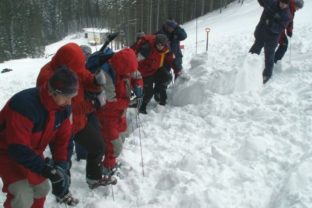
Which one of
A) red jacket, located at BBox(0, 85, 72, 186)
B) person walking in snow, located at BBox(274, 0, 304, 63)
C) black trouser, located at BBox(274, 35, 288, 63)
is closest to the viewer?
red jacket, located at BBox(0, 85, 72, 186)

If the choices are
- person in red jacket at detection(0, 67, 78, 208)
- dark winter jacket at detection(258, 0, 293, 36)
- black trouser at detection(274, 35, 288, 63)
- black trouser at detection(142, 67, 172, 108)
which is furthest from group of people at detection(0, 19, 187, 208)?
black trouser at detection(274, 35, 288, 63)

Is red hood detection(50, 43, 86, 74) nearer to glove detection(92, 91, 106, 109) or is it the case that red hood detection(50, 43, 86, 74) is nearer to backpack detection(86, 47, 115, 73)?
glove detection(92, 91, 106, 109)

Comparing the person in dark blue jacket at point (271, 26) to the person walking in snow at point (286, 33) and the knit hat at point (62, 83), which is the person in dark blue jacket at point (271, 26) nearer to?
the person walking in snow at point (286, 33)

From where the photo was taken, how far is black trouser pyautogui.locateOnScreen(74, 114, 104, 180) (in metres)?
4.43

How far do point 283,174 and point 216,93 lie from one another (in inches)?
117

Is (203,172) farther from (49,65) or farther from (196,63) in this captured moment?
(196,63)

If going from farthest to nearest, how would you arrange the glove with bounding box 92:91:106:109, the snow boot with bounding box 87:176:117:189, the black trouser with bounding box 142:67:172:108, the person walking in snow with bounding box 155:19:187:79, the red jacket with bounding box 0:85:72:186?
the person walking in snow with bounding box 155:19:187:79 < the black trouser with bounding box 142:67:172:108 < the snow boot with bounding box 87:176:117:189 < the glove with bounding box 92:91:106:109 < the red jacket with bounding box 0:85:72:186

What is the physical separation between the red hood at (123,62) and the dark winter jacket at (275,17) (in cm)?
427

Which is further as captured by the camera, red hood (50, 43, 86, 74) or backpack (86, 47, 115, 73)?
backpack (86, 47, 115, 73)

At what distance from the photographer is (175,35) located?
795 centimetres

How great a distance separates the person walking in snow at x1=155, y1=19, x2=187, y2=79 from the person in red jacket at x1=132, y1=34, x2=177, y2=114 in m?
0.21

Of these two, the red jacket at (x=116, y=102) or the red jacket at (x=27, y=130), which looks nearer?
the red jacket at (x=27, y=130)

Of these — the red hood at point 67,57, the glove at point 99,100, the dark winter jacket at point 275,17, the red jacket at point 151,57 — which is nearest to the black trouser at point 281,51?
the dark winter jacket at point 275,17

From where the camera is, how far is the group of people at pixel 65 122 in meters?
3.23
